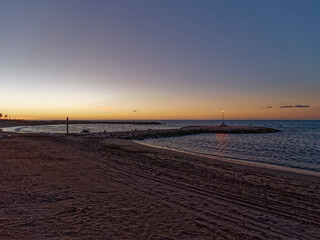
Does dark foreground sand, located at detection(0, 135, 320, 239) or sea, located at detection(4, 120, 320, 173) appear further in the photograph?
sea, located at detection(4, 120, 320, 173)

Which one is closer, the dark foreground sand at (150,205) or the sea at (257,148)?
the dark foreground sand at (150,205)

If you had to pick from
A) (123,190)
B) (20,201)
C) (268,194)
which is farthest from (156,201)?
(268,194)

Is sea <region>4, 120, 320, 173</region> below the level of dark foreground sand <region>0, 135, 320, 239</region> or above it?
below

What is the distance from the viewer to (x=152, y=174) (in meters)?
9.88

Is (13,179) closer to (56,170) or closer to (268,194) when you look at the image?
(56,170)

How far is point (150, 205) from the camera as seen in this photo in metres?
5.99

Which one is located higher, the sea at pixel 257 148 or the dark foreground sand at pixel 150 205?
the dark foreground sand at pixel 150 205

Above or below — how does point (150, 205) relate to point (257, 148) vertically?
above

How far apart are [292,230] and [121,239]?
3.93 metres

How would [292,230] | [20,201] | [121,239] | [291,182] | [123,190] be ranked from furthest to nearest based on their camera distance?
1. [291,182]
2. [123,190]
3. [20,201]
4. [292,230]
5. [121,239]

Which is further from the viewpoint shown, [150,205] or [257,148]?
[257,148]

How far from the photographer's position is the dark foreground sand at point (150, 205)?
14.9 feet

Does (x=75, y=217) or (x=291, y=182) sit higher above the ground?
(x=75, y=217)

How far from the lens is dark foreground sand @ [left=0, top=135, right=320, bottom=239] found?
179 inches
